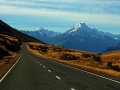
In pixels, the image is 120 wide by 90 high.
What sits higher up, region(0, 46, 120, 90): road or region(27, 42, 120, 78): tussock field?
region(0, 46, 120, 90): road

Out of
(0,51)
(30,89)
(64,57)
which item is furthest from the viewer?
(0,51)

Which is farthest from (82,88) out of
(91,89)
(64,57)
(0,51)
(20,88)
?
(0,51)

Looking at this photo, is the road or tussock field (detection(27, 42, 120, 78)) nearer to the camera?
the road

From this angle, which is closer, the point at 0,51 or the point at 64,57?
the point at 64,57

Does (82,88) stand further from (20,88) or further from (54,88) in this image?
(20,88)

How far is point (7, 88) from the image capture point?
16.9 metres

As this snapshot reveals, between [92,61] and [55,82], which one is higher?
[55,82]

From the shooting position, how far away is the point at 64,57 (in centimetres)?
8150

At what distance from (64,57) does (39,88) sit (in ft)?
211

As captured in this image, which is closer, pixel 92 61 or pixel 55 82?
pixel 55 82

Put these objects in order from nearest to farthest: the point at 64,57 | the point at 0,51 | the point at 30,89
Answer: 1. the point at 30,89
2. the point at 64,57
3. the point at 0,51

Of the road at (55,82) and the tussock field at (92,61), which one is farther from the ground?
the road at (55,82)

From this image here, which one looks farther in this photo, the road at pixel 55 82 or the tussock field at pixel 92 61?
the tussock field at pixel 92 61

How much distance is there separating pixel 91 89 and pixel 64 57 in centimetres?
6485
